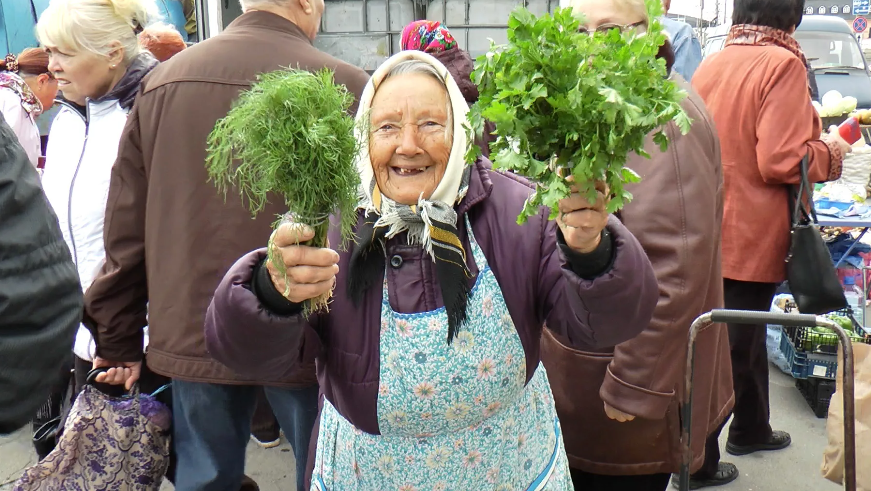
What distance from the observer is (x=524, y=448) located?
184cm

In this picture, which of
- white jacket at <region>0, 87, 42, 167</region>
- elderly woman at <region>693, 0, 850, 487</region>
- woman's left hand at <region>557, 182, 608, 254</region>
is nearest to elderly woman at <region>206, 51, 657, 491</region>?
woman's left hand at <region>557, 182, 608, 254</region>

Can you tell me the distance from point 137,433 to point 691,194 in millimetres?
1930

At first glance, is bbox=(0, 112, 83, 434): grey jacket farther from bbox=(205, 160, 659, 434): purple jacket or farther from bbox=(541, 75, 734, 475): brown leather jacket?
bbox=(541, 75, 734, 475): brown leather jacket

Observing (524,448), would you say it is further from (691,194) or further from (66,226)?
(66,226)

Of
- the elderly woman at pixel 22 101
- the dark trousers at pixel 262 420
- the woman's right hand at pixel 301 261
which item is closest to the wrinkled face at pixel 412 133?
the woman's right hand at pixel 301 261

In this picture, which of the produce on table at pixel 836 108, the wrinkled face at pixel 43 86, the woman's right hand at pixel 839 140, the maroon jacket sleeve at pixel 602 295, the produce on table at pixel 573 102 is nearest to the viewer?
the produce on table at pixel 573 102

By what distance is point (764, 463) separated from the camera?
389 centimetres

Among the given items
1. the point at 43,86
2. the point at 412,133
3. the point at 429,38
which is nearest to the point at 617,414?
the point at 412,133

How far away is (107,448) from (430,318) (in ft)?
4.54

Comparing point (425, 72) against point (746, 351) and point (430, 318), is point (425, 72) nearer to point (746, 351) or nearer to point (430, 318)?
point (430, 318)

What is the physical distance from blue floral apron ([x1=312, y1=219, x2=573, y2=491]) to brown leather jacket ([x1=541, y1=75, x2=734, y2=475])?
1.20 feet

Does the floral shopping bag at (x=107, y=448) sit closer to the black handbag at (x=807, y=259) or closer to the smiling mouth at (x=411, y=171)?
the smiling mouth at (x=411, y=171)

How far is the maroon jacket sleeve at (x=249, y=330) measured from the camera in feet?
5.03

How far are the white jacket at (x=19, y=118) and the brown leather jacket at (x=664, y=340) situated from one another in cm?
339
